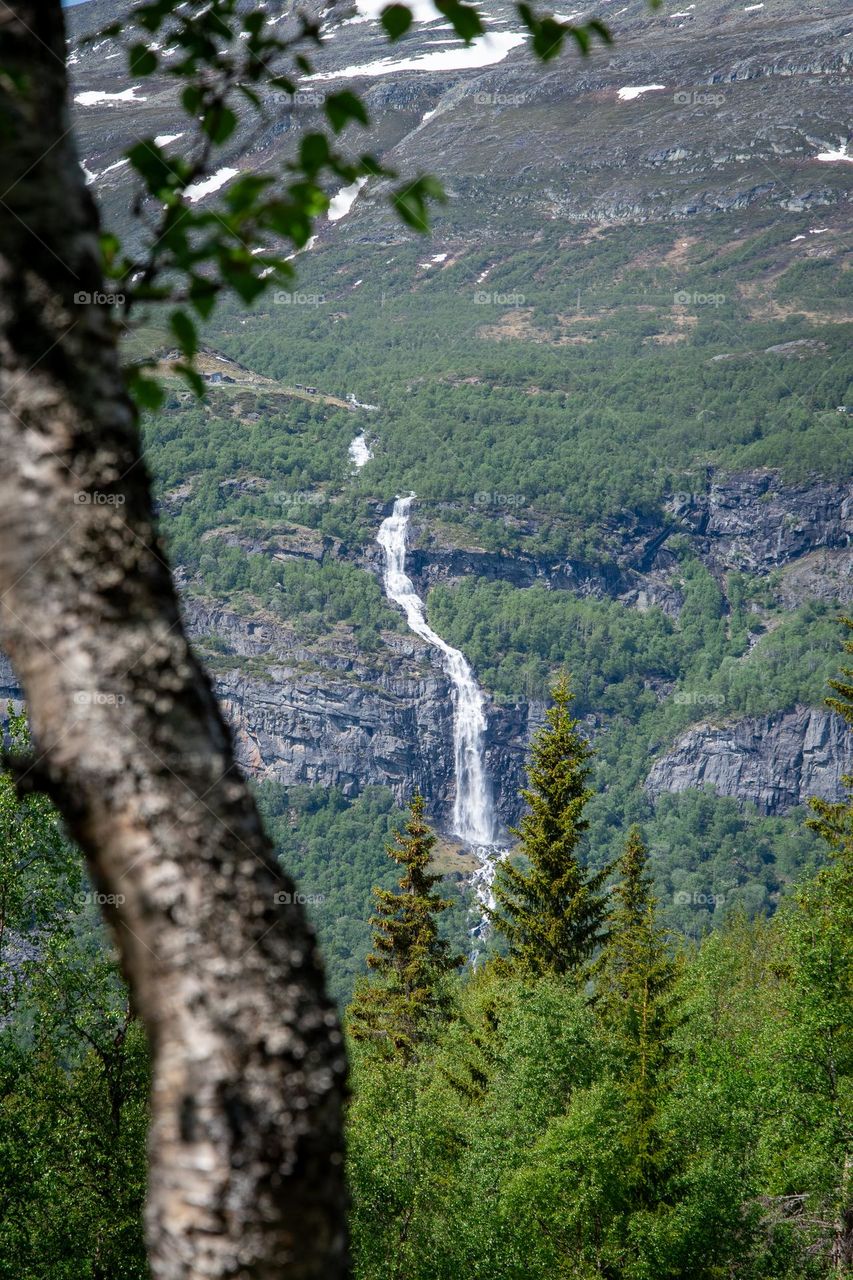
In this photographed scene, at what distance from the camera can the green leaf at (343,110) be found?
252 cm

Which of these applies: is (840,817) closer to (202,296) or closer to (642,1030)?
(642,1030)

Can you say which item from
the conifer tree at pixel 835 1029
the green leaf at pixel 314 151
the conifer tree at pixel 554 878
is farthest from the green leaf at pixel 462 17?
the conifer tree at pixel 554 878

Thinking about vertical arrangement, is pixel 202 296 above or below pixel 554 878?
above

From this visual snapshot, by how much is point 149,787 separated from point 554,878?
27755mm

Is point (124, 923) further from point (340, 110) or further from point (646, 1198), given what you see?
point (646, 1198)

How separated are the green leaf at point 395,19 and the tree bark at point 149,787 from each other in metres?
0.71

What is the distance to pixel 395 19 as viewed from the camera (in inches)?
105

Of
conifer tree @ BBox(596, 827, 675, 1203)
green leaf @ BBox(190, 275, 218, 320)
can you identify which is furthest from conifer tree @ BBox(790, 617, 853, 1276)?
green leaf @ BBox(190, 275, 218, 320)

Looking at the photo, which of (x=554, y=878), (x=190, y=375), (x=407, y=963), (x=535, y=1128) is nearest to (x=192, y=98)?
(x=190, y=375)

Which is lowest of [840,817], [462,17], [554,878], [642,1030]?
[840,817]

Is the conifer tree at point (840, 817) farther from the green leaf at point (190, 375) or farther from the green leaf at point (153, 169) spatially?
the green leaf at point (153, 169)

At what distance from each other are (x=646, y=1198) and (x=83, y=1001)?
10476mm

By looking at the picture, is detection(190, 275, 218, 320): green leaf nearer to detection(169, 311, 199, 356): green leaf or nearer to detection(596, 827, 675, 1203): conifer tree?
detection(169, 311, 199, 356): green leaf

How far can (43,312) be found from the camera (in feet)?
7.32
